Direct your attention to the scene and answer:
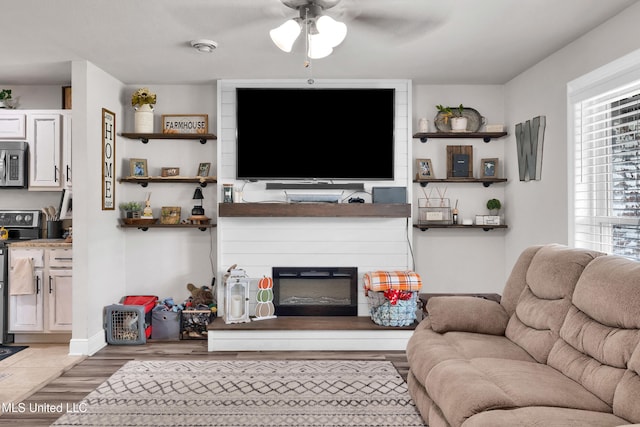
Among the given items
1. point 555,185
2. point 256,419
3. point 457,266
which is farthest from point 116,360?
point 555,185

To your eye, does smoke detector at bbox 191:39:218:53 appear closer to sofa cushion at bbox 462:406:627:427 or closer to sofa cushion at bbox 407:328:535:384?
sofa cushion at bbox 407:328:535:384

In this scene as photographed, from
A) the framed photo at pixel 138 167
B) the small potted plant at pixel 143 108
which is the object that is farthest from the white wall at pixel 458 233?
the framed photo at pixel 138 167

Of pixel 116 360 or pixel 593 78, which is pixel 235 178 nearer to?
pixel 116 360

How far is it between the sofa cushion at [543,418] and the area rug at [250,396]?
110cm

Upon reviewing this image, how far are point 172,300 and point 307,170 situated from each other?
186 centimetres

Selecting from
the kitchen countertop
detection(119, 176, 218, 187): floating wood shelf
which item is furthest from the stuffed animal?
the kitchen countertop

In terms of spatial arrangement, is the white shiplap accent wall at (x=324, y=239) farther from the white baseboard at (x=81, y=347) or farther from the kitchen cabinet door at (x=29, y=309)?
the kitchen cabinet door at (x=29, y=309)

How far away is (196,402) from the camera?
3.08m

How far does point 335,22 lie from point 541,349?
2038 millimetres

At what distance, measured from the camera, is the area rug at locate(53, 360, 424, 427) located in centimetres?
283

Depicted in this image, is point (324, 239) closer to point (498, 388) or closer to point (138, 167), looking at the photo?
point (138, 167)

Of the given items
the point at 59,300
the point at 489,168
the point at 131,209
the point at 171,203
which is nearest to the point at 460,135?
the point at 489,168

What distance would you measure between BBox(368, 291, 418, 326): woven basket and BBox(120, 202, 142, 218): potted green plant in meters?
2.46

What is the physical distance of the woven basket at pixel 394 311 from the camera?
4219mm
